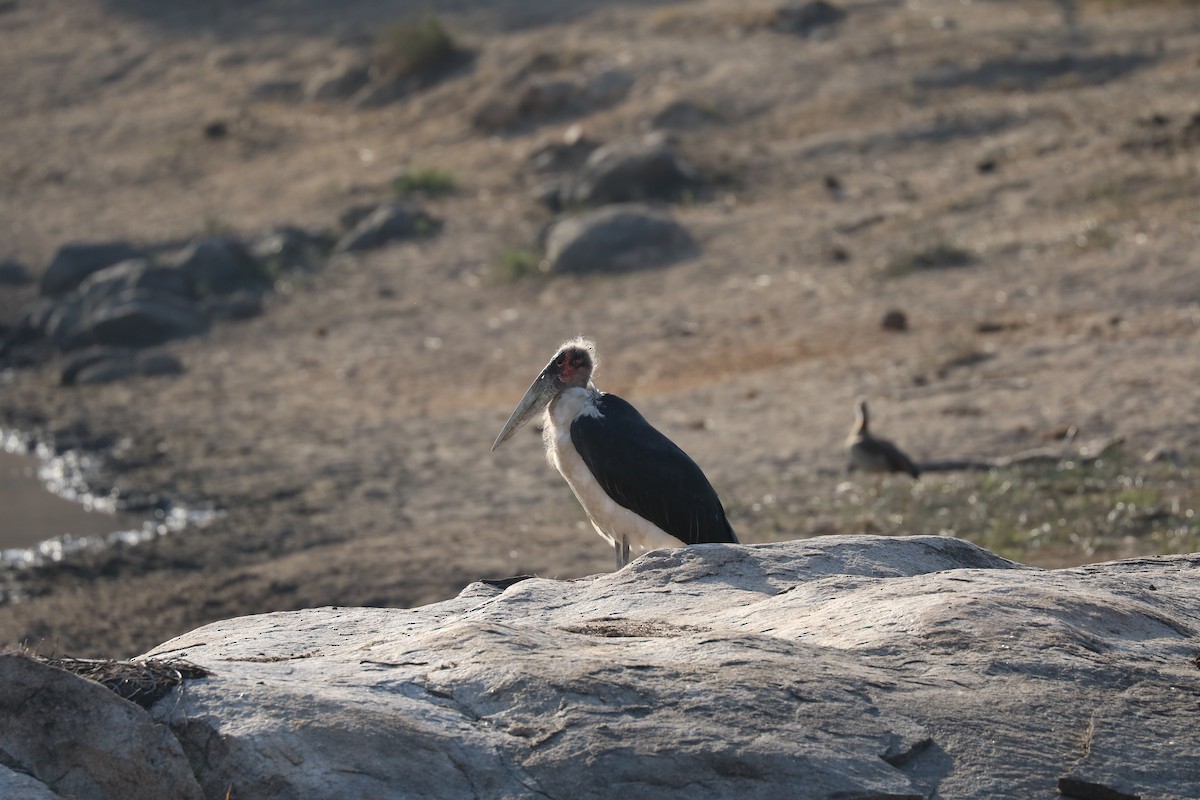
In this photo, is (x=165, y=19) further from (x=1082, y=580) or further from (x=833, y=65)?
(x=1082, y=580)

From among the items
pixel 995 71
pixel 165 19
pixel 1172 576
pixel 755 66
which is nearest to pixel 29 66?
pixel 165 19

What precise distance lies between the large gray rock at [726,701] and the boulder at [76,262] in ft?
52.6

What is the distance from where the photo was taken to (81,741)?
3.43 metres

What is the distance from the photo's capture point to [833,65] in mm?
20859

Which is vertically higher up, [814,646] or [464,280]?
[814,646]

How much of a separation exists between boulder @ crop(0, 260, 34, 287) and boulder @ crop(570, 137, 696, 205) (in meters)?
7.20

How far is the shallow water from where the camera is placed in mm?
12273

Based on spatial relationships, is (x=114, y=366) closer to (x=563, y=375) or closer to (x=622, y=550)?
(x=563, y=375)

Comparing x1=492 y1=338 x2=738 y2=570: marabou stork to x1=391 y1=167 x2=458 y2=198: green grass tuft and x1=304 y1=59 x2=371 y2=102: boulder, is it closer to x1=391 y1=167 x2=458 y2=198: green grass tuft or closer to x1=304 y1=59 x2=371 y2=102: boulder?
x1=391 y1=167 x2=458 y2=198: green grass tuft

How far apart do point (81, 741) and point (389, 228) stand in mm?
15852

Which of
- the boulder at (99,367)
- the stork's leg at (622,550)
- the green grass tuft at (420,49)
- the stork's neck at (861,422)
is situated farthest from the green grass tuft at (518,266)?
the stork's leg at (622,550)

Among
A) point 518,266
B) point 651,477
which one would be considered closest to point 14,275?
point 518,266

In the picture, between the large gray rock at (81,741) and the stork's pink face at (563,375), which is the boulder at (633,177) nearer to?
the stork's pink face at (563,375)

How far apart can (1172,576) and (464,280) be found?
515 inches
